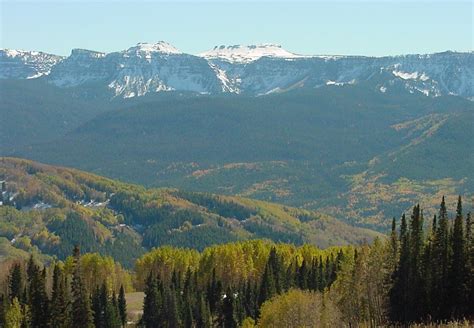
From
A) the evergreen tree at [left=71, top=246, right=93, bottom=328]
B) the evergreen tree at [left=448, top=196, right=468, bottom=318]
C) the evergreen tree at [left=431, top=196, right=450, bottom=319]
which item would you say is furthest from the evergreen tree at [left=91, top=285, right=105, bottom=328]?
the evergreen tree at [left=448, top=196, right=468, bottom=318]

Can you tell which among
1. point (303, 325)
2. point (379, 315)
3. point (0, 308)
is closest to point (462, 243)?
point (379, 315)

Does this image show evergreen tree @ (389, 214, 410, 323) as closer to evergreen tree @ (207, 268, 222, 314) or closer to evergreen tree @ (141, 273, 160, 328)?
evergreen tree @ (207, 268, 222, 314)

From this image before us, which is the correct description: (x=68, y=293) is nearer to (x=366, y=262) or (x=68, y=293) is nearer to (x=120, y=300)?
(x=120, y=300)

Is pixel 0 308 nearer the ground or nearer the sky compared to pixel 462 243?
nearer the ground

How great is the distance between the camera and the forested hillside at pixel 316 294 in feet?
399

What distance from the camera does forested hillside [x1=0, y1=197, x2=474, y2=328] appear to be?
121500mm

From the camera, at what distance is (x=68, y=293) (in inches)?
5920

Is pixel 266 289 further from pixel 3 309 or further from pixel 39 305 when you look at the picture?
pixel 3 309

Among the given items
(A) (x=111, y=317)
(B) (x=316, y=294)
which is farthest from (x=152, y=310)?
(B) (x=316, y=294)

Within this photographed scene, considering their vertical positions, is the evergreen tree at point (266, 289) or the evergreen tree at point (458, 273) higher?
the evergreen tree at point (458, 273)

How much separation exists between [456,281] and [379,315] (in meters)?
15.1

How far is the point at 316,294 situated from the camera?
152125mm

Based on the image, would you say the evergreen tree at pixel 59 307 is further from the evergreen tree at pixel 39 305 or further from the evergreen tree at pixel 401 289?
the evergreen tree at pixel 401 289

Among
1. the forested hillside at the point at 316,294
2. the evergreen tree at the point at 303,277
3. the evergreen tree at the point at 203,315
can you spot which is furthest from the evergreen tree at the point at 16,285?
the evergreen tree at the point at 303,277
